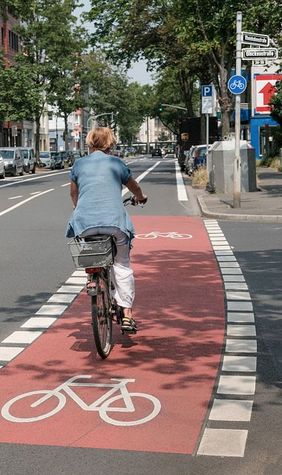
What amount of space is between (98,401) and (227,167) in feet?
67.8

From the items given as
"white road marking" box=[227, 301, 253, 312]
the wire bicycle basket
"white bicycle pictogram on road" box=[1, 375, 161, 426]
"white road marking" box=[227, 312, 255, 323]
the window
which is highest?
the window

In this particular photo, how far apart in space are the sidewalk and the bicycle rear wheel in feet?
38.3

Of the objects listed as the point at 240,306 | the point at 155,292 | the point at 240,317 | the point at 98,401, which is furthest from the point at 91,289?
the point at 155,292

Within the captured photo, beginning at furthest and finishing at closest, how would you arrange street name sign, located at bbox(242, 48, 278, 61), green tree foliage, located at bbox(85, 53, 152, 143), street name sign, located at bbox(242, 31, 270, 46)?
green tree foliage, located at bbox(85, 53, 152, 143) < street name sign, located at bbox(242, 31, 270, 46) < street name sign, located at bbox(242, 48, 278, 61)

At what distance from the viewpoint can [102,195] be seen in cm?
639

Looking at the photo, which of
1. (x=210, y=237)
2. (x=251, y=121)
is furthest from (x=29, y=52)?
(x=210, y=237)

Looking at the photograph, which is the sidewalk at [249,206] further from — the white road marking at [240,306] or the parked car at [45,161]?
the parked car at [45,161]

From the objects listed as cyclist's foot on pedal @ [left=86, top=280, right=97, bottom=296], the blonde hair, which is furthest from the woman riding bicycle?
cyclist's foot on pedal @ [left=86, top=280, right=97, bottom=296]

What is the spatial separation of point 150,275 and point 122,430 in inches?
243

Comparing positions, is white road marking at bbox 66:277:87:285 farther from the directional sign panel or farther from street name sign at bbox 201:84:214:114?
the directional sign panel

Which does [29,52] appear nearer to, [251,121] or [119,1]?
[251,121]

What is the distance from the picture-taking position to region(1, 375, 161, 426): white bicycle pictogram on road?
499cm

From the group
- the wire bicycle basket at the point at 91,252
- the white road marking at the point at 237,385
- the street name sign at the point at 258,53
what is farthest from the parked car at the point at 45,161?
the white road marking at the point at 237,385

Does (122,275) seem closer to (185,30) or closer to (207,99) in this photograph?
(207,99)
